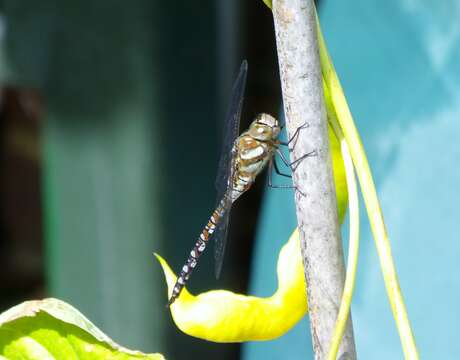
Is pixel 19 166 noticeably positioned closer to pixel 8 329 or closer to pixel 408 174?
pixel 408 174

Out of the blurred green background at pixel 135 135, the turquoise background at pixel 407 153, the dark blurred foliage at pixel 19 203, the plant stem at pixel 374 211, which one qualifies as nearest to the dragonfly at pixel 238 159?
the turquoise background at pixel 407 153

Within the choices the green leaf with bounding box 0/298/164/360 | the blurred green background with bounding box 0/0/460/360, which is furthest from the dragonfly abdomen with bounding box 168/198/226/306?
the blurred green background with bounding box 0/0/460/360

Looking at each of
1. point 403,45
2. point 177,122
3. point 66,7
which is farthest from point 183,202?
point 403,45

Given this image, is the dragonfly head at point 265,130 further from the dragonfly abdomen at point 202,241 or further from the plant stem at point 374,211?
the plant stem at point 374,211

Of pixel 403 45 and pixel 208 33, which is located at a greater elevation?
pixel 208 33

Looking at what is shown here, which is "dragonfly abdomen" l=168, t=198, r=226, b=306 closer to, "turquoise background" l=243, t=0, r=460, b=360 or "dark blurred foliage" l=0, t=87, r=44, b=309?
"turquoise background" l=243, t=0, r=460, b=360

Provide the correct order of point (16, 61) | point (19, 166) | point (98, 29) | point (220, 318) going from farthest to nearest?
point (19, 166), point (16, 61), point (98, 29), point (220, 318)

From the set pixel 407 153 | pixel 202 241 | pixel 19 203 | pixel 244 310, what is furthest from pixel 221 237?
pixel 19 203
